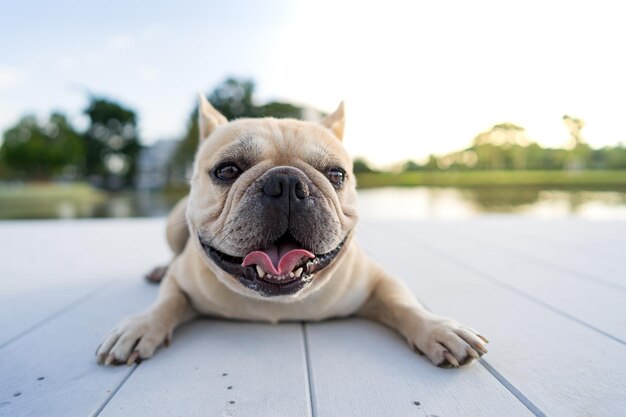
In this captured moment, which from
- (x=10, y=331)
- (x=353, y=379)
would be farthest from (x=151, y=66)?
(x=353, y=379)

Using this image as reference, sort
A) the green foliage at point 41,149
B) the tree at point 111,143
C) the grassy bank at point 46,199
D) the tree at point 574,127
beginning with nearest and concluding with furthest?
the tree at point 574,127, the grassy bank at point 46,199, the green foliage at point 41,149, the tree at point 111,143

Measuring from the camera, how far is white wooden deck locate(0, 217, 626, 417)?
0.87 m

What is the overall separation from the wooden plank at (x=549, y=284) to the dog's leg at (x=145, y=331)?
1.37 m

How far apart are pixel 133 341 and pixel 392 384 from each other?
0.73 meters

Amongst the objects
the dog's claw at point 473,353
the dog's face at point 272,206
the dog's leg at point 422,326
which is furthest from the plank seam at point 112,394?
the dog's claw at point 473,353

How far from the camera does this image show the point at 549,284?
183 cm

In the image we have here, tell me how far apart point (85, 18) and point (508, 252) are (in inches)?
267

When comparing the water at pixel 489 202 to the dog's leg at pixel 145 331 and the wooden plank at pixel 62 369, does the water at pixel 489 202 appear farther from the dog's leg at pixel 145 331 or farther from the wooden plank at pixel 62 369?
the wooden plank at pixel 62 369

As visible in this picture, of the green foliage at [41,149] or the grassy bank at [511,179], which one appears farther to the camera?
the green foliage at [41,149]

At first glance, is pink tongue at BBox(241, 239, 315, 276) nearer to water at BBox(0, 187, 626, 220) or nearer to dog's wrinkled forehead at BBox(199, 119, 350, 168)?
dog's wrinkled forehead at BBox(199, 119, 350, 168)

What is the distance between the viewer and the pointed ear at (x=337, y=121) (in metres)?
1.68

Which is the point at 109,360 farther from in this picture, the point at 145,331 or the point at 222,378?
the point at 222,378

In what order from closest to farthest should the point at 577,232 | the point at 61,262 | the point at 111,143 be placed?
the point at 61,262 → the point at 577,232 → the point at 111,143

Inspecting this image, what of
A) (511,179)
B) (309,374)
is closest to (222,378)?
(309,374)
